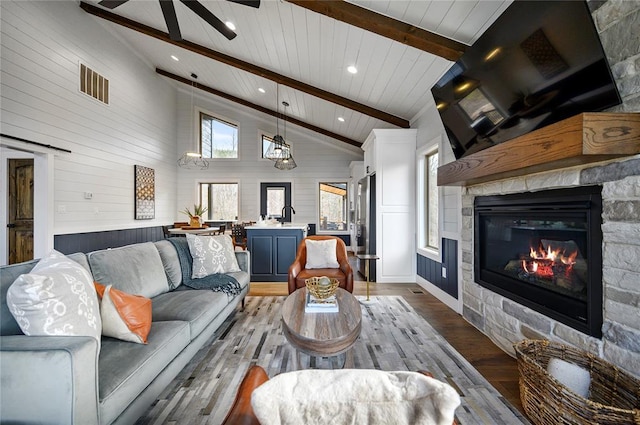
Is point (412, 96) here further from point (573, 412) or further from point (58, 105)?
point (58, 105)

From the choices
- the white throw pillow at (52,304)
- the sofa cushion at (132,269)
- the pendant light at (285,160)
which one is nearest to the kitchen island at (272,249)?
the pendant light at (285,160)

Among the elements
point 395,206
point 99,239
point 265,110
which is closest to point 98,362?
point 395,206

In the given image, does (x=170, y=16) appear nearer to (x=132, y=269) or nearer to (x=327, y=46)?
(x=327, y=46)

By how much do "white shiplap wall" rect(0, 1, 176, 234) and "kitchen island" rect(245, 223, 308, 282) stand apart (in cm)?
269

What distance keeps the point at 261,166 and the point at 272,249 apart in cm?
375

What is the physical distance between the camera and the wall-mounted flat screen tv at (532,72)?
144cm

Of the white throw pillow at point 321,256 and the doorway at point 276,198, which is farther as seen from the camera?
the doorway at point 276,198

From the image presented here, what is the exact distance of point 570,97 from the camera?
1.56m

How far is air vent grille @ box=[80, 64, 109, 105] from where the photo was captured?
4.33 meters

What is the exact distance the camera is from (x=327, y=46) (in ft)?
10.9

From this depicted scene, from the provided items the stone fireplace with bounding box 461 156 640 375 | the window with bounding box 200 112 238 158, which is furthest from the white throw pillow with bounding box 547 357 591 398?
the window with bounding box 200 112 238 158

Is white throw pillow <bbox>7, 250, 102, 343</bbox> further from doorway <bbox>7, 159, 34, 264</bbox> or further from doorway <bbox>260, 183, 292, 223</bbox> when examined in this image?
doorway <bbox>260, 183, 292, 223</bbox>

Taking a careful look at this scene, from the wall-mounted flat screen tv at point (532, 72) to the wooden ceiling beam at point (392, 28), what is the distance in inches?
15.6

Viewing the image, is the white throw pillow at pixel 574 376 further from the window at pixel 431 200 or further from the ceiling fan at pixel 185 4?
the ceiling fan at pixel 185 4
